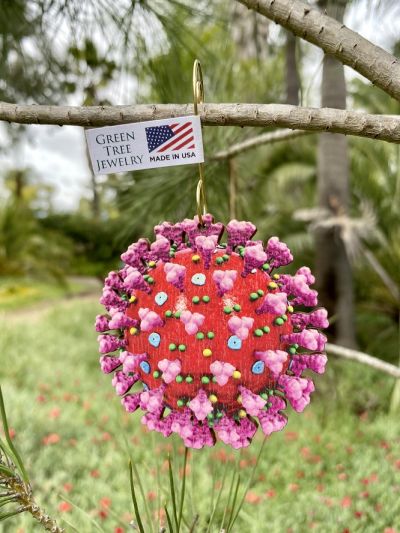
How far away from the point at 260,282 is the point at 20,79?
2.07 m

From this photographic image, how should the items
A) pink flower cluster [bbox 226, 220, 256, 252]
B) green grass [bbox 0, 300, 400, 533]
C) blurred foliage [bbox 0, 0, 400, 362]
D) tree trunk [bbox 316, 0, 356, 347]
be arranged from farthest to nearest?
tree trunk [bbox 316, 0, 356, 347], green grass [bbox 0, 300, 400, 533], blurred foliage [bbox 0, 0, 400, 362], pink flower cluster [bbox 226, 220, 256, 252]

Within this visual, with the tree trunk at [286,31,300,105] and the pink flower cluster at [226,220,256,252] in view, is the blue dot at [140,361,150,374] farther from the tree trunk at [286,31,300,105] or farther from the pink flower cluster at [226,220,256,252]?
the tree trunk at [286,31,300,105]

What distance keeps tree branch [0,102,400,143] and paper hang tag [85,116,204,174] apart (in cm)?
3

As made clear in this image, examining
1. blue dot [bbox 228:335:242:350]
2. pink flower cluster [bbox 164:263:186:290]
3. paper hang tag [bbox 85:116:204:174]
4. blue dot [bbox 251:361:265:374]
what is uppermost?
paper hang tag [bbox 85:116:204:174]

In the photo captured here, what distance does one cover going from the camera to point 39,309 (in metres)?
9.08

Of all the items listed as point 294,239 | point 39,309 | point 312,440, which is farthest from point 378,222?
point 39,309

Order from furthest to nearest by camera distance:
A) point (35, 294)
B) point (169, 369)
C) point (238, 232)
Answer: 1. point (35, 294)
2. point (238, 232)
3. point (169, 369)

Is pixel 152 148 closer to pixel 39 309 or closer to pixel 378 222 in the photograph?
pixel 378 222

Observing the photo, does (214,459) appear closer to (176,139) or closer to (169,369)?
(169,369)

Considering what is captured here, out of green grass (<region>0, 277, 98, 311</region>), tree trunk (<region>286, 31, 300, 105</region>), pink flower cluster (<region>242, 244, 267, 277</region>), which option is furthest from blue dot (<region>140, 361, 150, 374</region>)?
green grass (<region>0, 277, 98, 311</region>)

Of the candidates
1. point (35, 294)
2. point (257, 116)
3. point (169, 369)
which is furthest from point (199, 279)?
point (35, 294)

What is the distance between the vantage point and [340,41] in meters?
0.89

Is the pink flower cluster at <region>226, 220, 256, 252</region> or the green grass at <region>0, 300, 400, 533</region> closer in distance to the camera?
the pink flower cluster at <region>226, 220, 256, 252</region>

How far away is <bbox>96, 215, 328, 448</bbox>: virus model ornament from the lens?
0.82m
